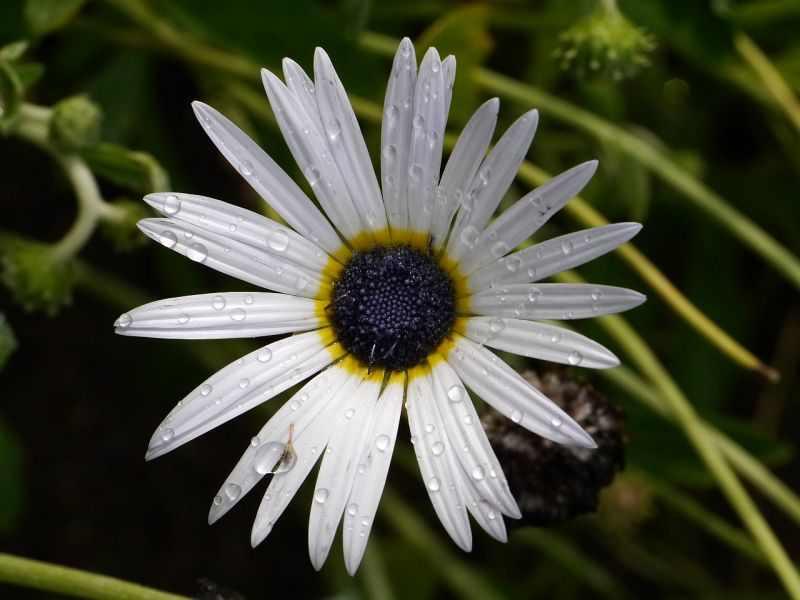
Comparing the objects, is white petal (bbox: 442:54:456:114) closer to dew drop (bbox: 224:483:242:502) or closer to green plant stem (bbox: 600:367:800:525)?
dew drop (bbox: 224:483:242:502)

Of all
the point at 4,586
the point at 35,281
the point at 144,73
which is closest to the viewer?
the point at 35,281

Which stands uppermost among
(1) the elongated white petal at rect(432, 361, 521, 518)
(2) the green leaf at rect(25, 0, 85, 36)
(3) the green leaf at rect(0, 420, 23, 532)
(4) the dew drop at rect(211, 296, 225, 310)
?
(2) the green leaf at rect(25, 0, 85, 36)

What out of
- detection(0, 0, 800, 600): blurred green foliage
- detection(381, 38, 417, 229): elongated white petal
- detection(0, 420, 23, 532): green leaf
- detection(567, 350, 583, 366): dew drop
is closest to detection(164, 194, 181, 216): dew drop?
detection(381, 38, 417, 229): elongated white petal

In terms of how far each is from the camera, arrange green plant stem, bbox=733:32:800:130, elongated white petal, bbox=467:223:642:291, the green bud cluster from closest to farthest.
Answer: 1. elongated white petal, bbox=467:223:642:291
2. the green bud cluster
3. green plant stem, bbox=733:32:800:130

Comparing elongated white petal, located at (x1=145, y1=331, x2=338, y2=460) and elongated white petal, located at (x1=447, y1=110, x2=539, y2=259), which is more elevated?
elongated white petal, located at (x1=447, y1=110, x2=539, y2=259)

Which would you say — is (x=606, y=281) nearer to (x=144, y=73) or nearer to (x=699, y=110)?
(x=699, y=110)

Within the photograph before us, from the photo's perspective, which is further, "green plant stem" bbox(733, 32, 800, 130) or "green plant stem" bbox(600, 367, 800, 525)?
"green plant stem" bbox(733, 32, 800, 130)

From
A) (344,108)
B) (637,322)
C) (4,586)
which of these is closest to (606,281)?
(637,322)
